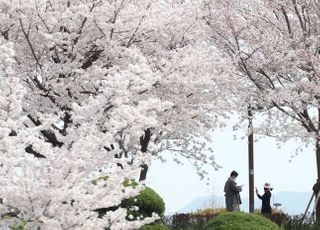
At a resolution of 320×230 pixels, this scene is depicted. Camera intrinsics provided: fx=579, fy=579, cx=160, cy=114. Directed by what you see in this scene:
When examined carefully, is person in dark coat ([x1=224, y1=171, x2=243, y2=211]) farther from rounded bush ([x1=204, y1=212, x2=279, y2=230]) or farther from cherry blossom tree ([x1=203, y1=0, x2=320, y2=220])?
rounded bush ([x1=204, y1=212, x2=279, y2=230])

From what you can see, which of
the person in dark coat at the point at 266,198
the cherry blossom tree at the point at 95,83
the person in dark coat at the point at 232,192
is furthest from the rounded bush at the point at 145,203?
the person in dark coat at the point at 266,198

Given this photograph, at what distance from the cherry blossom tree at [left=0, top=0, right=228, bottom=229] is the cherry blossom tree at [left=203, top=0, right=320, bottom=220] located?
1.00 meters

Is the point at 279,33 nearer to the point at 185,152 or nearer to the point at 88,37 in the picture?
the point at 88,37

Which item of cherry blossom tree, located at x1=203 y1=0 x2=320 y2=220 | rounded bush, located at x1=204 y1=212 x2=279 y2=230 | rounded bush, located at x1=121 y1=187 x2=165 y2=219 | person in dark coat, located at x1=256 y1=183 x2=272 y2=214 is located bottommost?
rounded bush, located at x1=204 y1=212 x2=279 y2=230

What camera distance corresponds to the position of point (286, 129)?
18.3m

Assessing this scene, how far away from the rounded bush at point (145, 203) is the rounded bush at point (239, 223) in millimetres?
1429

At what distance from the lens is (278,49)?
52.1 ft

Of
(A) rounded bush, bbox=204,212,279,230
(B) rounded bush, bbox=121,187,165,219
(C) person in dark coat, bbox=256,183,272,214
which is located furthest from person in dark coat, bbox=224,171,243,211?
(A) rounded bush, bbox=204,212,279,230

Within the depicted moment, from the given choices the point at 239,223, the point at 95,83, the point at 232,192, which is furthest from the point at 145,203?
the point at 232,192

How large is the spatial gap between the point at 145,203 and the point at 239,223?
7.26 ft

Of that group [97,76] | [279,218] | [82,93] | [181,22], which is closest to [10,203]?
[97,76]

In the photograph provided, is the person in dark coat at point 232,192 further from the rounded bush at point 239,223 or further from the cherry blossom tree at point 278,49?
the rounded bush at point 239,223

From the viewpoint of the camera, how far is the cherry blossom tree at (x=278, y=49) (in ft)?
48.9

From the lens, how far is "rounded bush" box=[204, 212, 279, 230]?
11.0 metres
